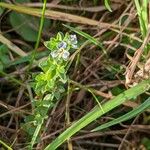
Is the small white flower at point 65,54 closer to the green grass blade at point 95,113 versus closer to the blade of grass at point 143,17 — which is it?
the green grass blade at point 95,113

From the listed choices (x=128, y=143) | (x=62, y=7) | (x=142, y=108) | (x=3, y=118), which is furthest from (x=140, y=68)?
(x=3, y=118)

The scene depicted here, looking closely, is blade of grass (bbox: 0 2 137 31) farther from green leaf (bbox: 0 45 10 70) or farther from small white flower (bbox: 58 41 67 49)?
small white flower (bbox: 58 41 67 49)

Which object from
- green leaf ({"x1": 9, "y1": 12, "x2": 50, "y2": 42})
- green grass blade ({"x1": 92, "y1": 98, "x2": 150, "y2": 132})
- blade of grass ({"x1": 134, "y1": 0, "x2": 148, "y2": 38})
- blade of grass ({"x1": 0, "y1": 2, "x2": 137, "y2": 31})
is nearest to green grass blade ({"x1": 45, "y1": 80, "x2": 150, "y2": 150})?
green grass blade ({"x1": 92, "y1": 98, "x2": 150, "y2": 132})

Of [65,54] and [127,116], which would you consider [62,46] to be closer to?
[65,54]

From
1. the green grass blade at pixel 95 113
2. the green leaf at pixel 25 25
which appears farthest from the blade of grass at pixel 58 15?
the green grass blade at pixel 95 113

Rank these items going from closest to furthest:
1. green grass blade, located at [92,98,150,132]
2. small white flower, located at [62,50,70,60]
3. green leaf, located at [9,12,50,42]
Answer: small white flower, located at [62,50,70,60] < green grass blade, located at [92,98,150,132] < green leaf, located at [9,12,50,42]

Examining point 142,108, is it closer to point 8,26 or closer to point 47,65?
point 47,65
